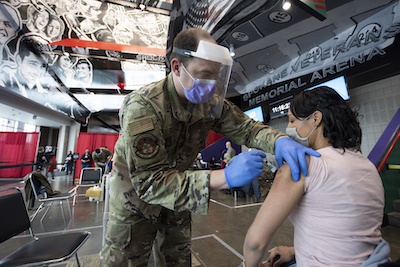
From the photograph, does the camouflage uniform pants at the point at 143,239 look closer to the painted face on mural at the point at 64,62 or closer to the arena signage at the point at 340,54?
the arena signage at the point at 340,54

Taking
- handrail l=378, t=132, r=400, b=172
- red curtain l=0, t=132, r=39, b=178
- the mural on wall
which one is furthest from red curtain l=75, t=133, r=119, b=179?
handrail l=378, t=132, r=400, b=172

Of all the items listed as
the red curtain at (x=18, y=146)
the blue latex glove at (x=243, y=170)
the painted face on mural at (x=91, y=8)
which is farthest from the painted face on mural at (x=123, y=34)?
the red curtain at (x=18, y=146)

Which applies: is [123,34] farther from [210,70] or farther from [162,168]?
[162,168]

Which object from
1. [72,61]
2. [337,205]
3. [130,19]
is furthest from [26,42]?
[337,205]

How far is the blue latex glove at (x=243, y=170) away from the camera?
0.66m

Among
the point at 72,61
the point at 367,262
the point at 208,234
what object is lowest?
the point at 208,234

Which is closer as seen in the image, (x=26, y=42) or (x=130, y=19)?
(x=130, y=19)

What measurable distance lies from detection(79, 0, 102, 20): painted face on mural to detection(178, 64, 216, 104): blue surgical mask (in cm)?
360

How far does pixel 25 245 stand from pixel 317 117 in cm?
211

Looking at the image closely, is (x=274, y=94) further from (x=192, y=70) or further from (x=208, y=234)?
(x=192, y=70)

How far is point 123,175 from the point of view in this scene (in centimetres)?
102

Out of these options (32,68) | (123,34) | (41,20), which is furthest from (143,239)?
(32,68)

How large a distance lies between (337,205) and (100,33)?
4858mm

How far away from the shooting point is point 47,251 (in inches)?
51.0
